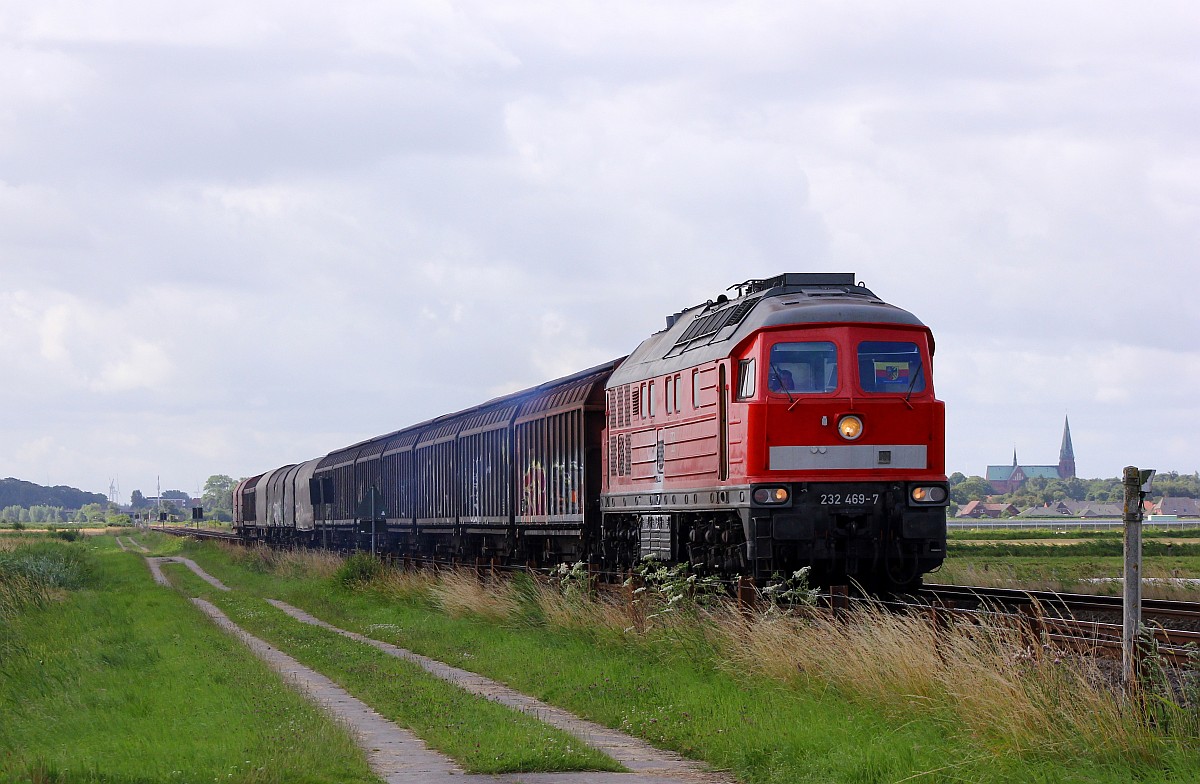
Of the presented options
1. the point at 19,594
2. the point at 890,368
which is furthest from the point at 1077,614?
the point at 19,594

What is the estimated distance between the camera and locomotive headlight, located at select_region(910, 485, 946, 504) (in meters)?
18.6

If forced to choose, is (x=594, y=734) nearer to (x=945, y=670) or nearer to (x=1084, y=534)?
(x=945, y=670)

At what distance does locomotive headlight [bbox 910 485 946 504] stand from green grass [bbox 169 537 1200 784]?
3.50m

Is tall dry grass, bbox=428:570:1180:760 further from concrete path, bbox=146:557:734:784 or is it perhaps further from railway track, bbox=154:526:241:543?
railway track, bbox=154:526:241:543

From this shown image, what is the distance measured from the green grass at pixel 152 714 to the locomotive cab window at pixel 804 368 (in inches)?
285

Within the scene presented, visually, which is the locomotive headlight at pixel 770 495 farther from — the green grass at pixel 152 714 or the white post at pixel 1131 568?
the white post at pixel 1131 568

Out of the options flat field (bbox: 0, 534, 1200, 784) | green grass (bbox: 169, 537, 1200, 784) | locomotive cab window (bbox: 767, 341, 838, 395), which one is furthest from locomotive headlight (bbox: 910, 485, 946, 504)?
green grass (bbox: 169, 537, 1200, 784)

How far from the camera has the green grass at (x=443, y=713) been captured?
1154 centimetres

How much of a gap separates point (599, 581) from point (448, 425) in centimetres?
1766

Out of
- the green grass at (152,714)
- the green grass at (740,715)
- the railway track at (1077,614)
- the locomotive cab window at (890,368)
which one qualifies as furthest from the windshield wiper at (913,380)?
the green grass at (152,714)

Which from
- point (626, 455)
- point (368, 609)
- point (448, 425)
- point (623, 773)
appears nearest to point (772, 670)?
point (623, 773)

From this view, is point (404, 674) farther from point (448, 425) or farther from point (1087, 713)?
point (448, 425)

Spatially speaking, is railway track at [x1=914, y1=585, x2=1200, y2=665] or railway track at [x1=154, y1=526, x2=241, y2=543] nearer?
railway track at [x1=914, y1=585, x2=1200, y2=665]

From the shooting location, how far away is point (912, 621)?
46.5ft
